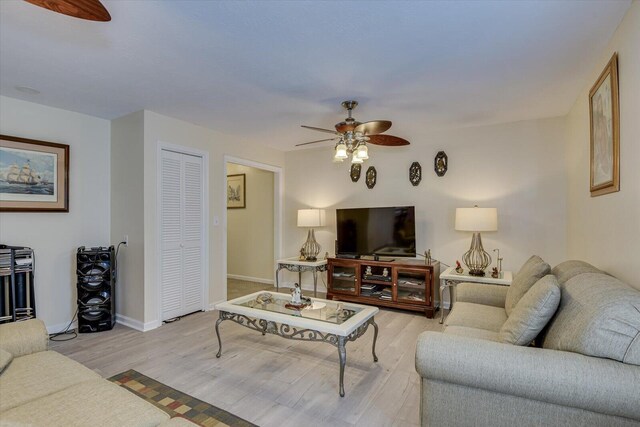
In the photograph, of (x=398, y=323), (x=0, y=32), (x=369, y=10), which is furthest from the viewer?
(x=398, y=323)

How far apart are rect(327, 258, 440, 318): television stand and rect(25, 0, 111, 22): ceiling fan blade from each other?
3793 millimetres

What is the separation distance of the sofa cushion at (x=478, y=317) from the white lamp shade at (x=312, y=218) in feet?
8.40

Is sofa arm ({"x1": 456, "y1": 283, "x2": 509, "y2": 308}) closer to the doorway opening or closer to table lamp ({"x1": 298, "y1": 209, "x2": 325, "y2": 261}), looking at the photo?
table lamp ({"x1": 298, "y1": 209, "x2": 325, "y2": 261})

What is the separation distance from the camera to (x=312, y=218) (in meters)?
4.98

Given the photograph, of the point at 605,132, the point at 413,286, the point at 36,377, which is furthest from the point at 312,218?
the point at 36,377

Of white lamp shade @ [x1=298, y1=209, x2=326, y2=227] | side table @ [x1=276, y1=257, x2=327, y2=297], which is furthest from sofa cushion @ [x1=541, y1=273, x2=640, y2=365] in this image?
white lamp shade @ [x1=298, y1=209, x2=326, y2=227]

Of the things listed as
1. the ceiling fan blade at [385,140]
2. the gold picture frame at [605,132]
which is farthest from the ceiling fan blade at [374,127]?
the gold picture frame at [605,132]

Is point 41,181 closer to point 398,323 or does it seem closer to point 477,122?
point 398,323

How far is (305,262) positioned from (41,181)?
3271mm

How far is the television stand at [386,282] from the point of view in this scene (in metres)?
4.09

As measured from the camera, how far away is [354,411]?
6.95 feet

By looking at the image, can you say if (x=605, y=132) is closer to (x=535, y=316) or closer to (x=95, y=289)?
(x=535, y=316)

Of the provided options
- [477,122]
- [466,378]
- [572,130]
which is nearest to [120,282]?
[466,378]

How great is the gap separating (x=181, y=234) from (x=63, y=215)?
48.3 inches
